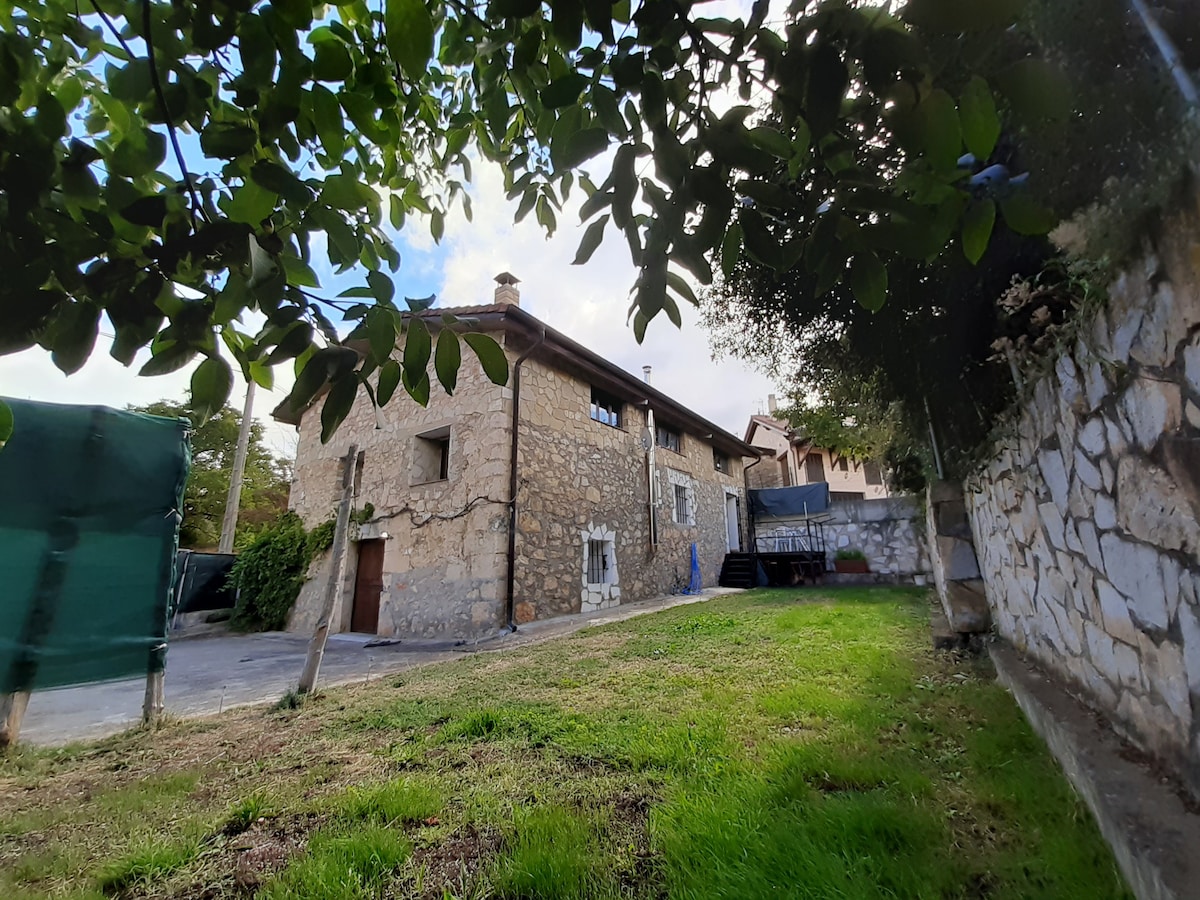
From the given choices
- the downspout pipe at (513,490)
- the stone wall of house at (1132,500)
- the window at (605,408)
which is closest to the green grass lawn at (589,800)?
the stone wall of house at (1132,500)

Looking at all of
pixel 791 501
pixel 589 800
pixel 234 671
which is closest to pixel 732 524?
pixel 791 501

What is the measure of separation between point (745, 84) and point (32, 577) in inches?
147

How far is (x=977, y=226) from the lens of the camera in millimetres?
680

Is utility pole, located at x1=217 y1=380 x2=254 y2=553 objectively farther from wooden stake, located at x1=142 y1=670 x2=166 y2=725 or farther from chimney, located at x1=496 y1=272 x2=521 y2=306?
wooden stake, located at x1=142 y1=670 x2=166 y2=725

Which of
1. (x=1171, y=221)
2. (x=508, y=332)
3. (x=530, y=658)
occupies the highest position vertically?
(x=508, y=332)

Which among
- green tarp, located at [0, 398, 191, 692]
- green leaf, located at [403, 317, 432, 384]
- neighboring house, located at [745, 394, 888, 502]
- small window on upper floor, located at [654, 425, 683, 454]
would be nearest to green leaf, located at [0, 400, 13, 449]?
green leaf, located at [403, 317, 432, 384]

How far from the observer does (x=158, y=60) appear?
885 mm

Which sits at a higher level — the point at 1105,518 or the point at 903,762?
the point at 1105,518

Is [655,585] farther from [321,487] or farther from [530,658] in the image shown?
[321,487]

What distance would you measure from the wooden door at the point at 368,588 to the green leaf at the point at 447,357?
799cm

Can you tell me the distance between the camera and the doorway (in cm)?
1325

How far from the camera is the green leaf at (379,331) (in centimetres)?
71

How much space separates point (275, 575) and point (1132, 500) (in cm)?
1026

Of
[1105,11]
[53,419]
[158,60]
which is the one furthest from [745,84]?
[53,419]
